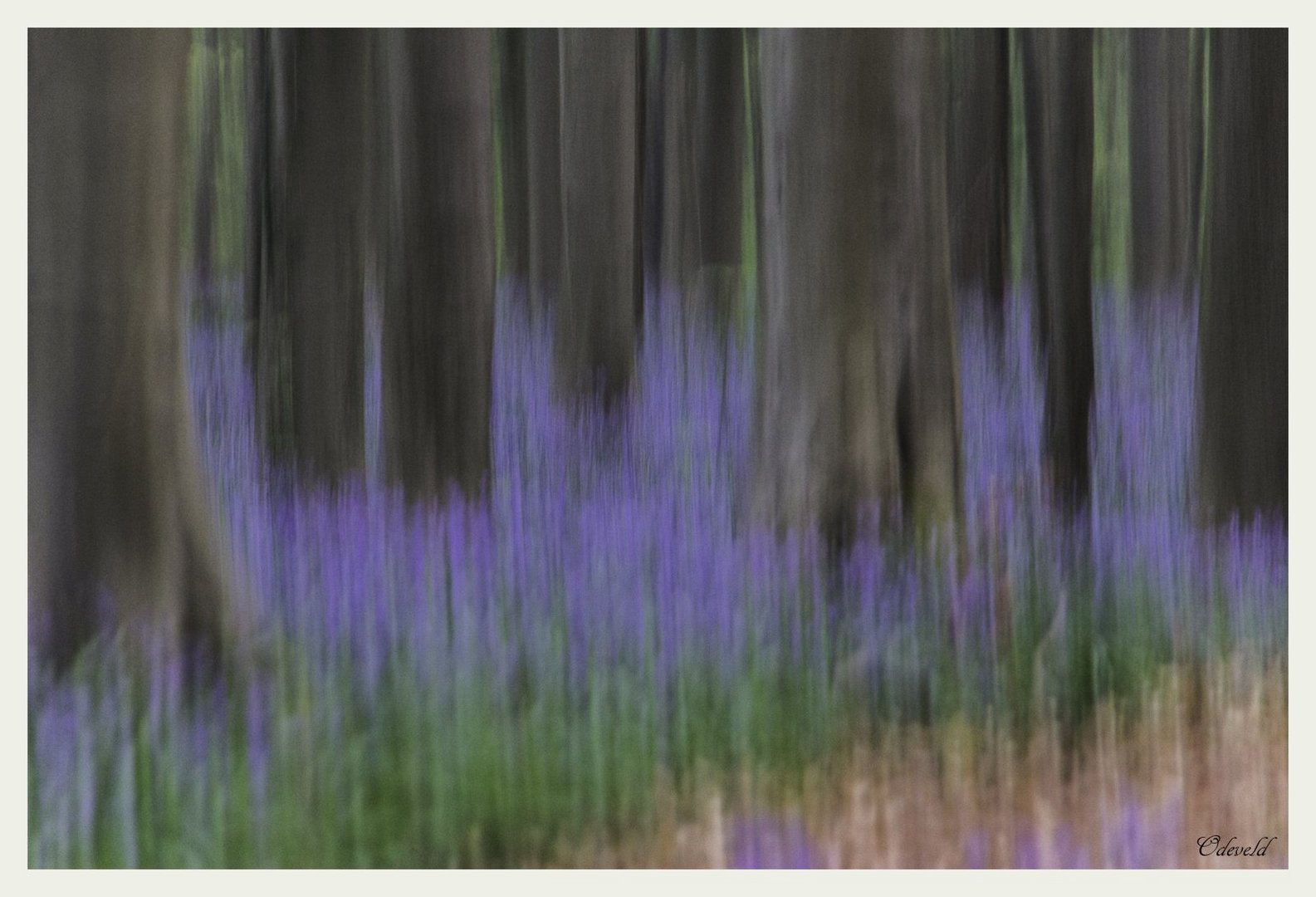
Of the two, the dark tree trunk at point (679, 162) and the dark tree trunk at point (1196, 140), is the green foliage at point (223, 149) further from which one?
the dark tree trunk at point (1196, 140)

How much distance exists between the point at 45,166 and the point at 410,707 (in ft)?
2.95

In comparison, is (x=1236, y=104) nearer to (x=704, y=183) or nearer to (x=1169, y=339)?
(x=1169, y=339)

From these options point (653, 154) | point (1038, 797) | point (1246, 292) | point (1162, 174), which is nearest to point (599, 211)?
point (653, 154)

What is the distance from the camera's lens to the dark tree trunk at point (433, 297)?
1.82 metres

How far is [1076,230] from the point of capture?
1.84 meters

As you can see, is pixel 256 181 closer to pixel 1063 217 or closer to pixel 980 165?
pixel 980 165

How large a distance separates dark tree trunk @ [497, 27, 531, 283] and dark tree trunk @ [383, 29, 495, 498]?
24mm

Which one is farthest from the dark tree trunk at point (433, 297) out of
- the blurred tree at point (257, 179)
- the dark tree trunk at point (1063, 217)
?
the dark tree trunk at point (1063, 217)

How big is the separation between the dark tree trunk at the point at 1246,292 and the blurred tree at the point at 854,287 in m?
0.36

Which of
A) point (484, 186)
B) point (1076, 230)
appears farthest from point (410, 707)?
point (1076, 230)

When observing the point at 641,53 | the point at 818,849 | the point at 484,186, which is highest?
the point at 641,53

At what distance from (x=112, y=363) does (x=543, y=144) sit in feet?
2.18

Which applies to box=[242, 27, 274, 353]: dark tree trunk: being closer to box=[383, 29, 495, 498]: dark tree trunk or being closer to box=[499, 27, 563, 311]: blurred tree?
box=[383, 29, 495, 498]: dark tree trunk

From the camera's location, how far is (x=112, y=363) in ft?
5.95
